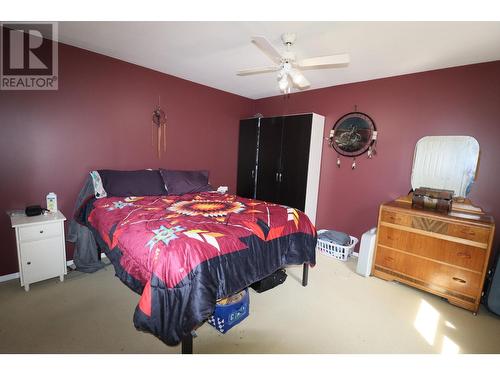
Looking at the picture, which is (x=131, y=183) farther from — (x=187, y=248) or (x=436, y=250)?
(x=436, y=250)

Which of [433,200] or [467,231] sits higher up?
[433,200]

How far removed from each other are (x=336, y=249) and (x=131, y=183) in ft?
8.84

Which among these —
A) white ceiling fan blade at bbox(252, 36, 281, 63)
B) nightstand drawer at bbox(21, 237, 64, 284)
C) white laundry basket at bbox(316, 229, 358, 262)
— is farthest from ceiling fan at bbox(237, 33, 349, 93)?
nightstand drawer at bbox(21, 237, 64, 284)

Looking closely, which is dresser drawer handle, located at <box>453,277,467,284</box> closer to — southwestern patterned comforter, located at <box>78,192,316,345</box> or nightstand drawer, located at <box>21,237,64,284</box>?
southwestern patterned comforter, located at <box>78,192,316,345</box>

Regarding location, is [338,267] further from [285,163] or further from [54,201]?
[54,201]

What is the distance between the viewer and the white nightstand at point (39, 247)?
2061 mm

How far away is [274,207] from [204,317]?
1.28 m

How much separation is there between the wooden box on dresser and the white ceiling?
4.93ft

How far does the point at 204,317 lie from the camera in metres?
1.33

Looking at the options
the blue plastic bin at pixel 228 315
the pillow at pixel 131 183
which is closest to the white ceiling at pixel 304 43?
the pillow at pixel 131 183

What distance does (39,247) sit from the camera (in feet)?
7.04

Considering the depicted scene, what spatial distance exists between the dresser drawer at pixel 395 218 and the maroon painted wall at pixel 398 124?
578mm

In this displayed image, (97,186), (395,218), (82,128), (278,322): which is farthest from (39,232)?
(395,218)

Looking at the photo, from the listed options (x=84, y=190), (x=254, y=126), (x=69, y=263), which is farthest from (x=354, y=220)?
(x=69, y=263)
